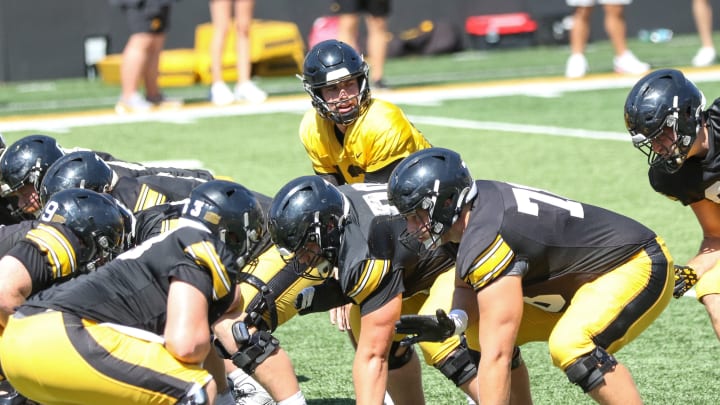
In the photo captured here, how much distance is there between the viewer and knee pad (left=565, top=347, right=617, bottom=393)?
402 centimetres

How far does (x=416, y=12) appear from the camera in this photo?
19047mm

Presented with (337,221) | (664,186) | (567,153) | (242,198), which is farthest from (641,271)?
(567,153)

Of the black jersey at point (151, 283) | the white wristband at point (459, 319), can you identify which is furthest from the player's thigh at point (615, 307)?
the black jersey at point (151, 283)

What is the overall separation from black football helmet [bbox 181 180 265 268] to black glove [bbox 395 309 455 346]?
598 mm

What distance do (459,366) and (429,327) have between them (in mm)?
397

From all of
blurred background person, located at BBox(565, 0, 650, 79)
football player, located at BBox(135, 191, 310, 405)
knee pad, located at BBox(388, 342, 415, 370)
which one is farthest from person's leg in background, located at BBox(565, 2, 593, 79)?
knee pad, located at BBox(388, 342, 415, 370)

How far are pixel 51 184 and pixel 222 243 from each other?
1286 mm

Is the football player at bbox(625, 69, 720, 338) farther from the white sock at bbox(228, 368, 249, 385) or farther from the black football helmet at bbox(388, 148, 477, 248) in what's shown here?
the white sock at bbox(228, 368, 249, 385)

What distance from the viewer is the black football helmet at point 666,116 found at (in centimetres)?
467

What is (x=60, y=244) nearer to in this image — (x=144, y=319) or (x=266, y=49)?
(x=144, y=319)

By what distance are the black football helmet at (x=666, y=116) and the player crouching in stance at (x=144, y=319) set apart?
1576 mm

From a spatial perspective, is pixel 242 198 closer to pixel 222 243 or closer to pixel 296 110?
pixel 222 243

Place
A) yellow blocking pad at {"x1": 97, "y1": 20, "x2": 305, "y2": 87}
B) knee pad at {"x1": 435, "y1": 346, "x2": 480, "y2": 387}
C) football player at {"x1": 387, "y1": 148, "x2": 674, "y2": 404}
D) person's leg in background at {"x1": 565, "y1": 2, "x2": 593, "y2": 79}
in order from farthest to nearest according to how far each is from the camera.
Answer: yellow blocking pad at {"x1": 97, "y1": 20, "x2": 305, "y2": 87} < person's leg in background at {"x1": 565, "y1": 2, "x2": 593, "y2": 79} < knee pad at {"x1": 435, "y1": 346, "x2": 480, "y2": 387} < football player at {"x1": 387, "y1": 148, "x2": 674, "y2": 404}

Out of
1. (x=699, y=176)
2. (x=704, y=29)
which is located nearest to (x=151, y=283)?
(x=699, y=176)
